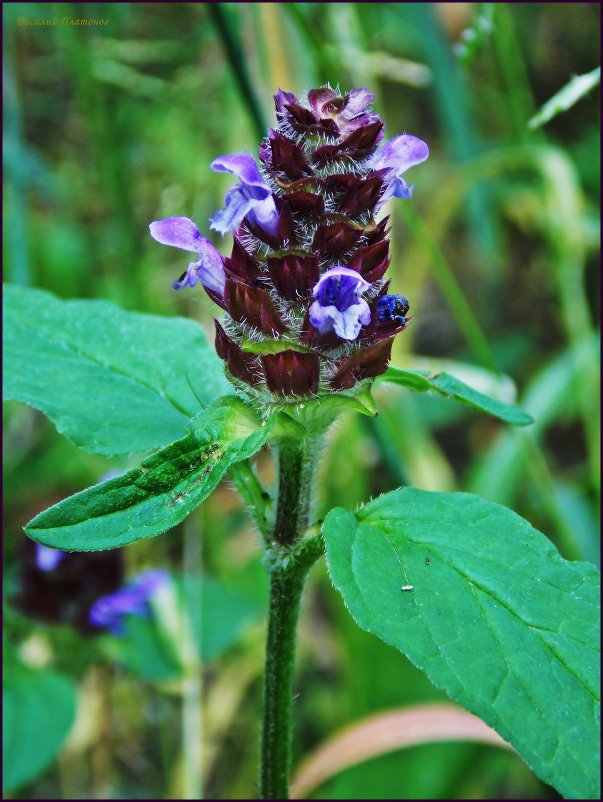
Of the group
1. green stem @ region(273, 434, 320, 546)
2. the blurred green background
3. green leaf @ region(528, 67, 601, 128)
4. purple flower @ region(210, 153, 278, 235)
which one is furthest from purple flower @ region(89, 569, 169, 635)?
green leaf @ region(528, 67, 601, 128)

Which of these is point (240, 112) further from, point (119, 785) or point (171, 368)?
point (119, 785)

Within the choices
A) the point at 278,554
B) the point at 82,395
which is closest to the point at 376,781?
the point at 278,554

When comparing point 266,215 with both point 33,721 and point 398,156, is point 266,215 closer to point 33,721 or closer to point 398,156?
point 398,156

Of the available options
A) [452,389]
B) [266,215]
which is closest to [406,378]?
[452,389]

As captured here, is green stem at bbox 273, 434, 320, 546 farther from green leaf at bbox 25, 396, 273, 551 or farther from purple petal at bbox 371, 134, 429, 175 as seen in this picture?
purple petal at bbox 371, 134, 429, 175

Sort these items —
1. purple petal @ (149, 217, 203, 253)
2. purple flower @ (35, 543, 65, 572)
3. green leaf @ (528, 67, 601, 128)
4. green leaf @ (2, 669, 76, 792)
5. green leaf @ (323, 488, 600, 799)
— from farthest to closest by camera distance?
purple flower @ (35, 543, 65, 572)
green leaf @ (2, 669, 76, 792)
green leaf @ (528, 67, 601, 128)
purple petal @ (149, 217, 203, 253)
green leaf @ (323, 488, 600, 799)

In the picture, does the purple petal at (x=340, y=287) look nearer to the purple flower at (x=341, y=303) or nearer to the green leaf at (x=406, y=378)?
the purple flower at (x=341, y=303)
